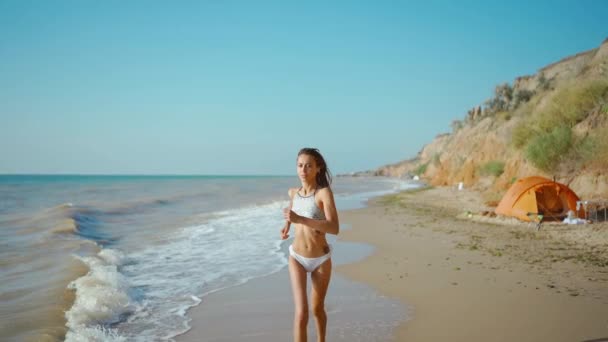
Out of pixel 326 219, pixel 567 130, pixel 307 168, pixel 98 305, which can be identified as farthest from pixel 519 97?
pixel 98 305

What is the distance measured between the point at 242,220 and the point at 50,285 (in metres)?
10.2

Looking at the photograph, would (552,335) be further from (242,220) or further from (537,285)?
(242,220)

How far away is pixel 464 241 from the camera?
33.5ft

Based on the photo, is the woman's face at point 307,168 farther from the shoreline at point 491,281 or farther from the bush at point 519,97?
the bush at point 519,97

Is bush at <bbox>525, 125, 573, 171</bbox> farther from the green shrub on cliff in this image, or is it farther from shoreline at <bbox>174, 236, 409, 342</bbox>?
shoreline at <bbox>174, 236, 409, 342</bbox>

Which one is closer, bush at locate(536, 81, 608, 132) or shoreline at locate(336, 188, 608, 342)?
shoreline at locate(336, 188, 608, 342)

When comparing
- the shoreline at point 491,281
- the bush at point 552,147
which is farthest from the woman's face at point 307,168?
the bush at point 552,147

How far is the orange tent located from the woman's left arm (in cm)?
1160

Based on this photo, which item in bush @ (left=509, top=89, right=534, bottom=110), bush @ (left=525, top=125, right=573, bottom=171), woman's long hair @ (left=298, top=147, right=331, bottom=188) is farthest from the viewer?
bush @ (left=509, top=89, right=534, bottom=110)

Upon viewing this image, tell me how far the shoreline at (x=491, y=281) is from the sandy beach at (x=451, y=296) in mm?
14

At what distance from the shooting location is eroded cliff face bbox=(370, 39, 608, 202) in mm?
15516

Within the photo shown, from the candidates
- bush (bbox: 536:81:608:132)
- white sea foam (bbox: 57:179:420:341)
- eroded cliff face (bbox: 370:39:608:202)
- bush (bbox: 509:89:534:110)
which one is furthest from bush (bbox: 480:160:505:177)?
white sea foam (bbox: 57:179:420:341)

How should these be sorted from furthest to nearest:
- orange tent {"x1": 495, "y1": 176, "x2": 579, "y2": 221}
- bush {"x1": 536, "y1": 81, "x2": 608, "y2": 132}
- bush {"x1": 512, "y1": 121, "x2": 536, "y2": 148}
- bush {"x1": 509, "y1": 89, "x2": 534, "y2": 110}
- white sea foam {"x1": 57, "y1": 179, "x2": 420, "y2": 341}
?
bush {"x1": 509, "y1": 89, "x2": 534, "y2": 110}
bush {"x1": 512, "y1": 121, "x2": 536, "y2": 148}
bush {"x1": 536, "y1": 81, "x2": 608, "y2": 132}
orange tent {"x1": 495, "y1": 176, "x2": 579, "y2": 221}
white sea foam {"x1": 57, "y1": 179, "x2": 420, "y2": 341}

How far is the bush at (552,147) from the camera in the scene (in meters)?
17.1
